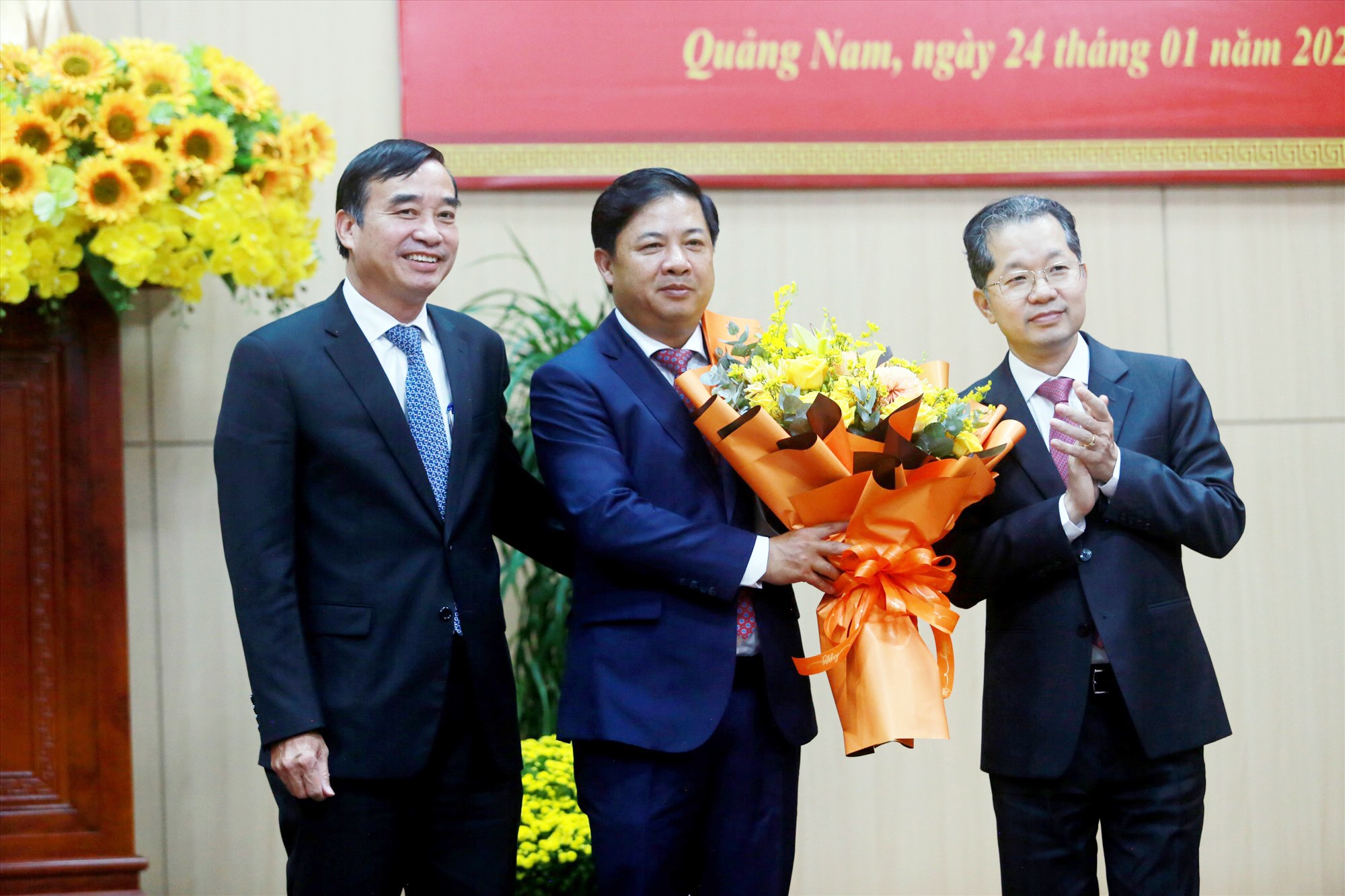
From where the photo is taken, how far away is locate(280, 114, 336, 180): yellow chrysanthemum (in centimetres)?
260

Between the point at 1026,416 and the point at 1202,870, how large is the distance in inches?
79.7

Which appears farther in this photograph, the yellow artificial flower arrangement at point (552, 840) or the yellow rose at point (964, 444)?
the yellow artificial flower arrangement at point (552, 840)

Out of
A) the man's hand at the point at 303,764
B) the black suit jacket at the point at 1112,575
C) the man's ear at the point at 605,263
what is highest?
the man's ear at the point at 605,263

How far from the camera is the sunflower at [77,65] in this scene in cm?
239

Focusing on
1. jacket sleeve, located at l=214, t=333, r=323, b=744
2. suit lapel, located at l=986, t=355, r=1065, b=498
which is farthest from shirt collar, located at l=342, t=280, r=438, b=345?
suit lapel, located at l=986, t=355, r=1065, b=498

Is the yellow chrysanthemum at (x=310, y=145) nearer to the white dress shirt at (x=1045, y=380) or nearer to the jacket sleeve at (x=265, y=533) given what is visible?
the jacket sleeve at (x=265, y=533)

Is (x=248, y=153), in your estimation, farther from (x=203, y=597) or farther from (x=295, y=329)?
(x=203, y=597)

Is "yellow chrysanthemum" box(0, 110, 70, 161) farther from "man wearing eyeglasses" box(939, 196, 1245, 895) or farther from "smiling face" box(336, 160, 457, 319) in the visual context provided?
"man wearing eyeglasses" box(939, 196, 1245, 895)

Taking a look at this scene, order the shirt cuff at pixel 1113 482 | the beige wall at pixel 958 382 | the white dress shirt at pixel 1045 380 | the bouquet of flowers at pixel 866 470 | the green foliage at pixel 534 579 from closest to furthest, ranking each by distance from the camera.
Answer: the bouquet of flowers at pixel 866 470 → the shirt cuff at pixel 1113 482 → the white dress shirt at pixel 1045 380 → the green foliage at pixel 534 579 → the beige wall at pixel 958 382

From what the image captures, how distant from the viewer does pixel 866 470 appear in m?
1.83

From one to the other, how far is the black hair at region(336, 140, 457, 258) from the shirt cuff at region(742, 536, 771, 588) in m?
0.75

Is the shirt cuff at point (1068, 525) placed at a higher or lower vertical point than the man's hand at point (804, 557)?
higher

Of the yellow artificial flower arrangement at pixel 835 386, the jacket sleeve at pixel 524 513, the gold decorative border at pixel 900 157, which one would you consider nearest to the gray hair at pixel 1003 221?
the yellow artificial flower arrangement at pixel 835 386

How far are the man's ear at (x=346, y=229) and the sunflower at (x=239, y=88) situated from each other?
649 millimetres
